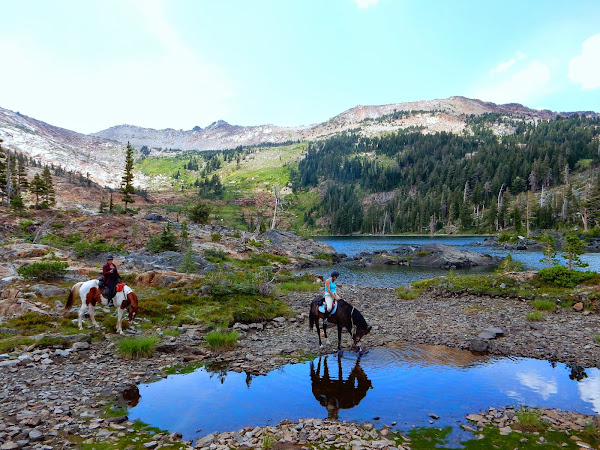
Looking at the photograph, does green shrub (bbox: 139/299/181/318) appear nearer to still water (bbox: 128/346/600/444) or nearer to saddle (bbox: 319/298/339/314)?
still water (bbox: 128/346/600/444)

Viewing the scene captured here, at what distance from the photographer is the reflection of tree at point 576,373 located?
12098 mm

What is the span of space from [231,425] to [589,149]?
236040mm

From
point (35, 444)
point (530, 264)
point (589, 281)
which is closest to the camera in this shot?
point (35, 444)

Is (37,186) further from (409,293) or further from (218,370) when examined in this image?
(218,370)

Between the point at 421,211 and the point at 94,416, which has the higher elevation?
the point at 421,211

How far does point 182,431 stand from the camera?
28.8 feet

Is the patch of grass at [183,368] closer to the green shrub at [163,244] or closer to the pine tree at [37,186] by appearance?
the green shrub at [163,244]

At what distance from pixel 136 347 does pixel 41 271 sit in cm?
1593

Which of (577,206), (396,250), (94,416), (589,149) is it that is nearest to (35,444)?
(94,416)

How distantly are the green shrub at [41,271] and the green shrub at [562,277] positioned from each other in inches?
1469

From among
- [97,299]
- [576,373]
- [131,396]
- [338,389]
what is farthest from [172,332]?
[576,373]

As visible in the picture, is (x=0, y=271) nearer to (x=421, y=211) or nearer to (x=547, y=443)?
(x=547, y=443)

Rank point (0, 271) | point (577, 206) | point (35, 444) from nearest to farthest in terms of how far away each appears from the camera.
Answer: point (35, 444) < point (0, 271) < point (577, 206)

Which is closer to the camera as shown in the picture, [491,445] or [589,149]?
[491,445]
